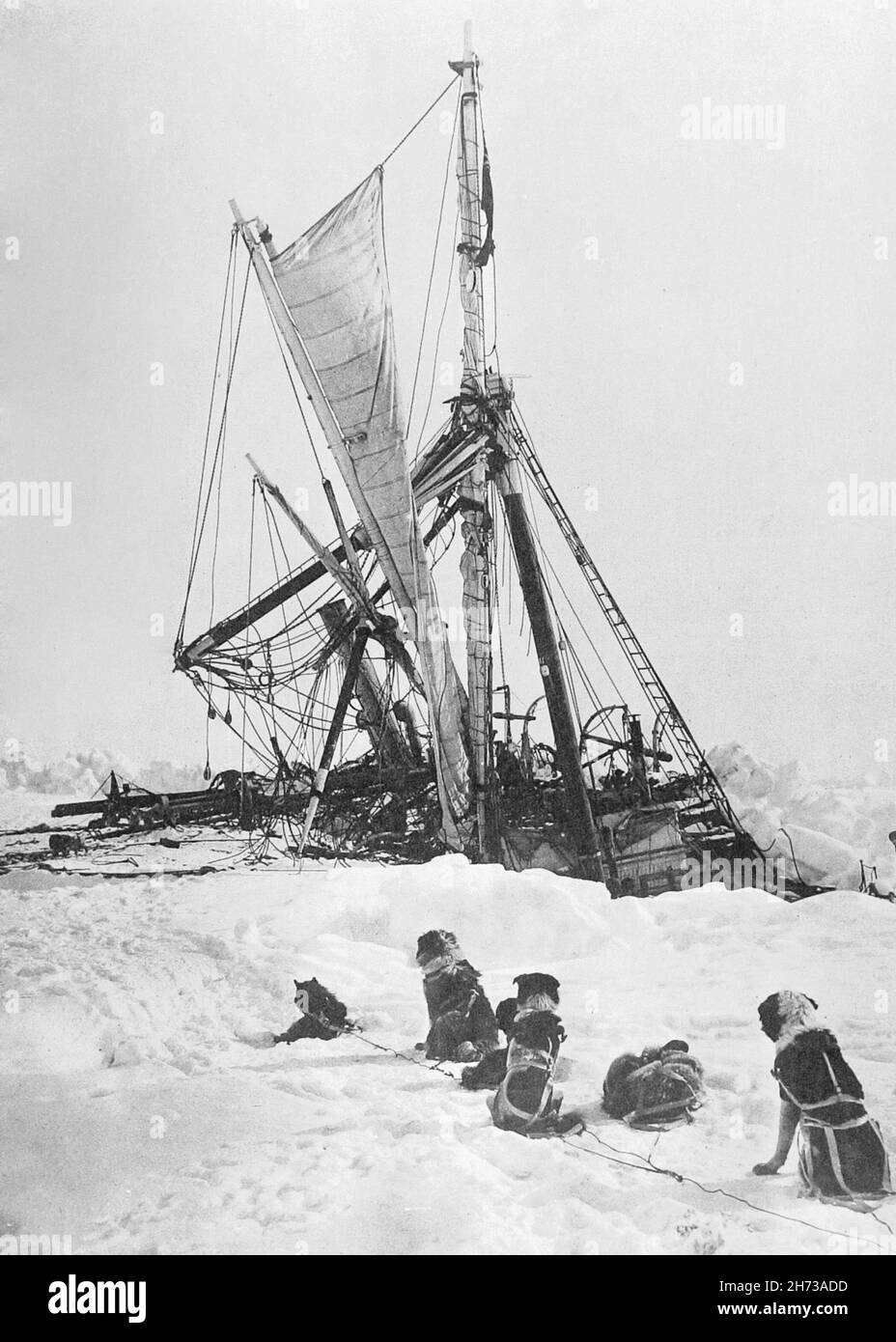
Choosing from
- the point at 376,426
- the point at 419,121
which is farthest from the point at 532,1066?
the point at 419,121

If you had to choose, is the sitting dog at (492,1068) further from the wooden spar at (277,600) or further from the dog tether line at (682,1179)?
the wooden spar at (277,600)

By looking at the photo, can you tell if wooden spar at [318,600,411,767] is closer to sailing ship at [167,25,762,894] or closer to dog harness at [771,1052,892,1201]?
sailing ship at [167,25,762,894]

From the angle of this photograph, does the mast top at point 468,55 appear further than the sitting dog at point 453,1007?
Yes

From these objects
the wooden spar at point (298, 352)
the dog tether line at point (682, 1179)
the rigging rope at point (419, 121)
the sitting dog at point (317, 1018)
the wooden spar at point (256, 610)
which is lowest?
the dog tether line at point (682, 1179)

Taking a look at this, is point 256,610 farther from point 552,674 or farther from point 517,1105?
point 517,1105

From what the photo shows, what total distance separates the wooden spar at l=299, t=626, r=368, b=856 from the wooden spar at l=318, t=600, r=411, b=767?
0.13ft

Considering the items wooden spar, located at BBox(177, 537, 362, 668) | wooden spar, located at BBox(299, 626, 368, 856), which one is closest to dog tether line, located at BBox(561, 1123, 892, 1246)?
wooden spar, located at BBox(299, 626, 368, 856)

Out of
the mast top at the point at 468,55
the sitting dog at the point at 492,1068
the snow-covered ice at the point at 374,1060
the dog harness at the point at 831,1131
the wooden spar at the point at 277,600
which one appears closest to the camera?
the dog harness at the point at 831,1131

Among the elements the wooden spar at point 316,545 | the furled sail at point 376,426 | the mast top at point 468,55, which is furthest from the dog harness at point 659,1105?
the mast top at point 468,55

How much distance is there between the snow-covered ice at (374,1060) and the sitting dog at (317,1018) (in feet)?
0.16

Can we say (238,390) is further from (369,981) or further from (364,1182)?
(364,1182)

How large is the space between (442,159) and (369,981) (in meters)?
3.66

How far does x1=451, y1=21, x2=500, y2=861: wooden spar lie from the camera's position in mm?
4477

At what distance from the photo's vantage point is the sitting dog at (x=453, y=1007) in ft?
12.4
